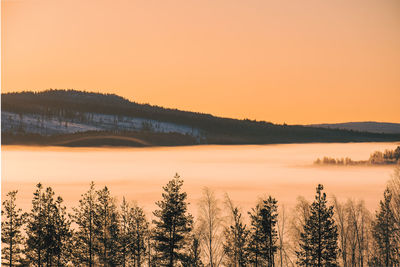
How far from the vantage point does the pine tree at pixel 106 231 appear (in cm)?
5888

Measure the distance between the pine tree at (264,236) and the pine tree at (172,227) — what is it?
9938mm

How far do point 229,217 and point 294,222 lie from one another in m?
13.7

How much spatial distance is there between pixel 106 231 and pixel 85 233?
8.43 feet

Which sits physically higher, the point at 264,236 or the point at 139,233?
the point at 264,236

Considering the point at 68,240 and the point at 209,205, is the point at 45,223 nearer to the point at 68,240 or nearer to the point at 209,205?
the point at 68,240

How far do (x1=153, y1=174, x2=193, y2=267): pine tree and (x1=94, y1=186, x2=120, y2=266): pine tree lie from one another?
732 cm

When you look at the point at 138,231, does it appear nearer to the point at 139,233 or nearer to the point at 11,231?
the point at 139,233

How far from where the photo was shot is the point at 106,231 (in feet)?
195

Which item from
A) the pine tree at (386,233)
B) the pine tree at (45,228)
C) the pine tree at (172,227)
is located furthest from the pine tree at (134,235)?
the pine tree at (386,233)

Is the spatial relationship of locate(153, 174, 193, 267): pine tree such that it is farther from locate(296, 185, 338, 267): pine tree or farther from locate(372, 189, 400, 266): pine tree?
locate(372, 189, 400, 266): pine tree

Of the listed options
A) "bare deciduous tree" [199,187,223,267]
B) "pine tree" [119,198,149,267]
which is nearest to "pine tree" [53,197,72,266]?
"pine tree" [119,198,149,267]

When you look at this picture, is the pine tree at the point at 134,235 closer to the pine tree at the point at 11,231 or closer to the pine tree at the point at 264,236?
the pine tree at the point at 11,231

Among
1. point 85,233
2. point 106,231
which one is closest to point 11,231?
point 85,233

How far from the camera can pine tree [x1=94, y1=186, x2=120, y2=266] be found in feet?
193
